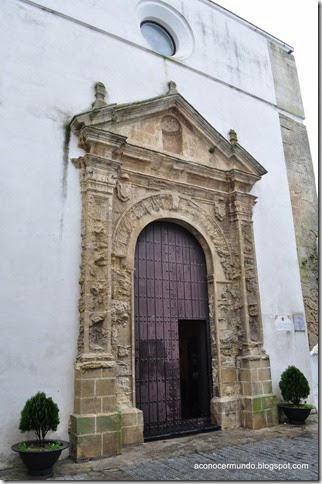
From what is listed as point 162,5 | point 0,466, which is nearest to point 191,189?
point 162,5

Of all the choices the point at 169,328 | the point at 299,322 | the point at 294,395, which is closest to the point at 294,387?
the point at 294,395

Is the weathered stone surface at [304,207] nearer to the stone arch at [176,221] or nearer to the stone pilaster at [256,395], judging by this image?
the stone pilaster at [256,395]

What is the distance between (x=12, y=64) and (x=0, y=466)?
4.74 m

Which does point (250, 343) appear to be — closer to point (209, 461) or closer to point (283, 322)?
point (283, 322)

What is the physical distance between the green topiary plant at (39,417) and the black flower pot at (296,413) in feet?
11.7

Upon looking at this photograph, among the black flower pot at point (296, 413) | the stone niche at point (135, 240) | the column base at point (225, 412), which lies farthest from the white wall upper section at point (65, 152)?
the column base at point (225, 412)

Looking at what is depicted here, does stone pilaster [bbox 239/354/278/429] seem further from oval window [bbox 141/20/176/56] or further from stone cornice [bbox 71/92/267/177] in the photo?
oval window [bbox 141/20/176/56]

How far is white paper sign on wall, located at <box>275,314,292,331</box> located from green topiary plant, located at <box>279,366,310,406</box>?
0.75m

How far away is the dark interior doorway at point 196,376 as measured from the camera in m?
5.97

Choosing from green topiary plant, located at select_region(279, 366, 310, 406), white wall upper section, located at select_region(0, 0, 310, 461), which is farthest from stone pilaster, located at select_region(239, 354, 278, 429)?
white wall upper section, located at select_region(0, 0, 310, 461)

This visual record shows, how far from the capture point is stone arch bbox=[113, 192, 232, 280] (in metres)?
5.44

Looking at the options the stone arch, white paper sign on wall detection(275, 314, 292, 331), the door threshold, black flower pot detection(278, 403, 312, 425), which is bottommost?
the door threshold

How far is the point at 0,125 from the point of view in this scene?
15.9 feet

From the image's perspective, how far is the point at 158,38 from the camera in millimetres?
7418
